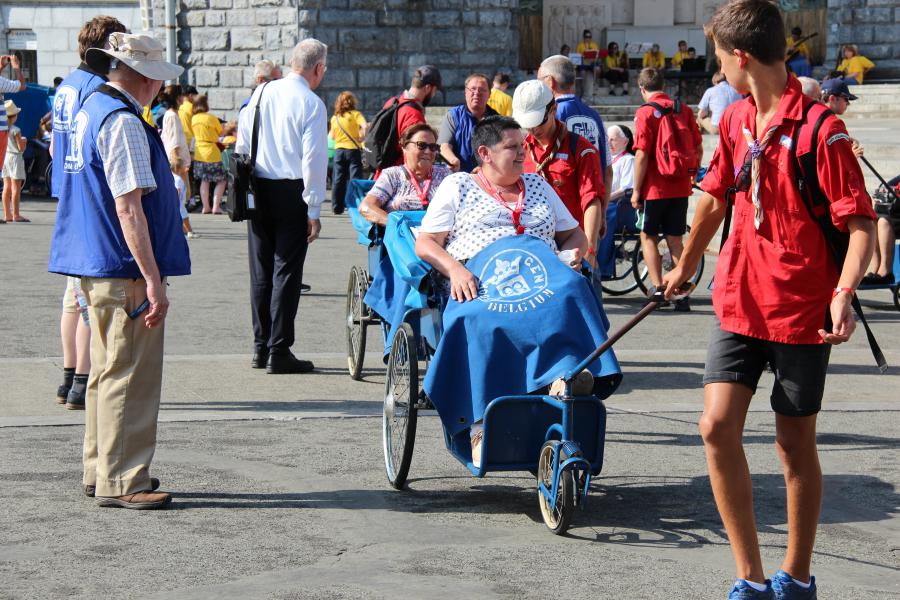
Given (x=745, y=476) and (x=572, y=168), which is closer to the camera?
(x=745, y=476)

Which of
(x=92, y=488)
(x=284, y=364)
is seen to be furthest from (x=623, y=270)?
(x=92, y=488)

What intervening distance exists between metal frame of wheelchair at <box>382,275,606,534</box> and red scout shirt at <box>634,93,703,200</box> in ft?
17.9

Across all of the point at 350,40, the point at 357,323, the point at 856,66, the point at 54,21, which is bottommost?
Answer: the point at 357,323

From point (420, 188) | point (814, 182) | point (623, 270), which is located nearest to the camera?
point (814, 182)

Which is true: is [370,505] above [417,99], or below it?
below

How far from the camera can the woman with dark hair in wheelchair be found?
6117 mm

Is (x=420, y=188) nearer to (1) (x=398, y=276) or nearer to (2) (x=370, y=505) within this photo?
(1) (x=398, y=276)

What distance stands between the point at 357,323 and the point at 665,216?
151 inches

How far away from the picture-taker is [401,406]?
617 centimetres

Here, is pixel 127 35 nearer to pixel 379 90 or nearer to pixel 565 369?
pixel 565 369

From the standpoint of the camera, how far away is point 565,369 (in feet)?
18.0

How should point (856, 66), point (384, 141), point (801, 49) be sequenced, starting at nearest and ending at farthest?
1. point (384, 141)
2. point (856, 66)
3. point (801, 49)

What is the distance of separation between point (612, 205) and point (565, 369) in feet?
22.2

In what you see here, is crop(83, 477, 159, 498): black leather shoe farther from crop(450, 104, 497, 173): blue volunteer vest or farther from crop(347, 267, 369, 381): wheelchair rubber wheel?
crop(450, 104, 497, 173): blue volunteer vest
